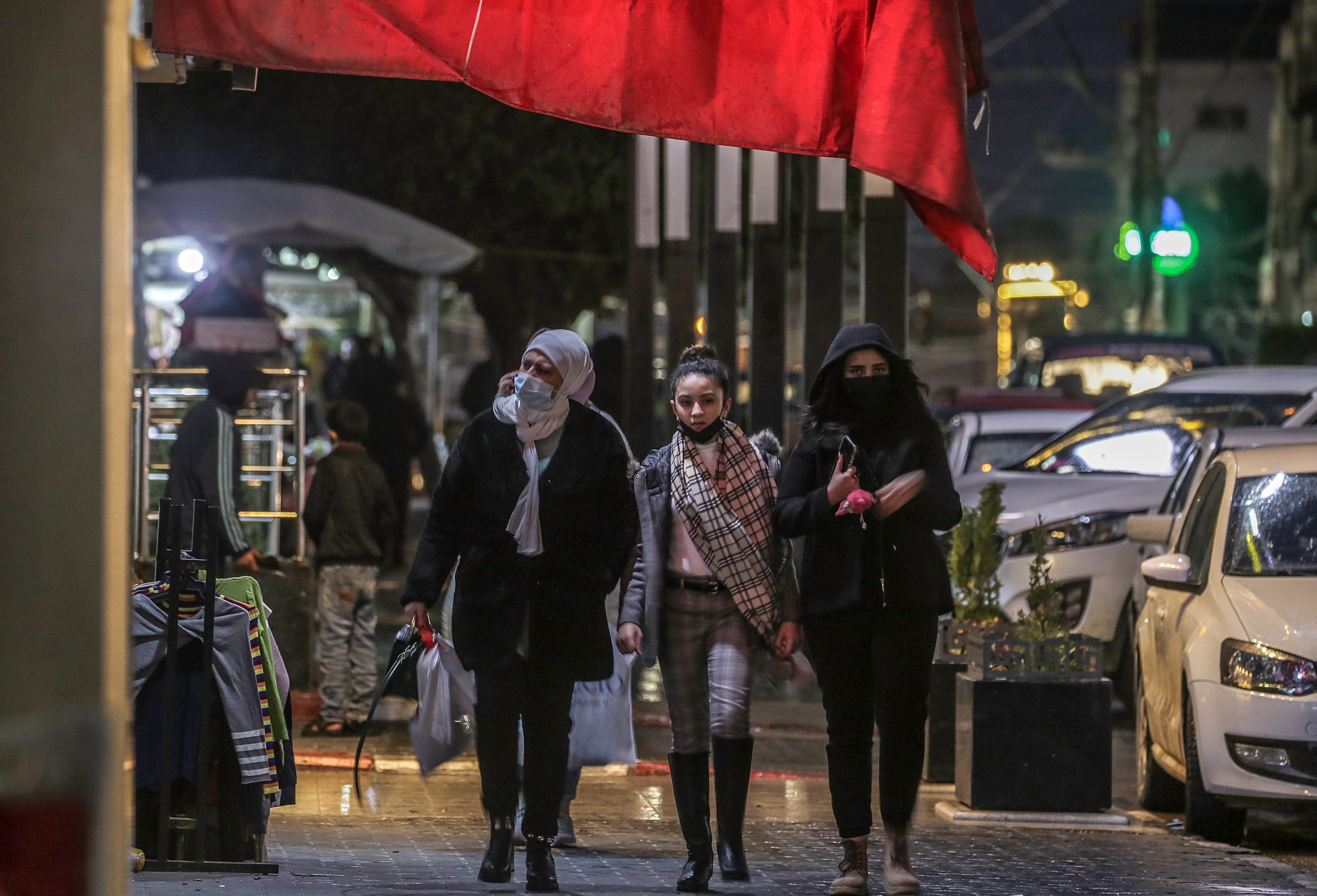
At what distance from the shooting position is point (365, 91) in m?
19.6

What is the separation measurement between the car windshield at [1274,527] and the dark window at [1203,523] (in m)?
0.10

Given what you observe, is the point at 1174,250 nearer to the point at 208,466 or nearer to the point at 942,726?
the point at 942,726

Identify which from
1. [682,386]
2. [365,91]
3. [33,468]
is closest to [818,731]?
[682,386]

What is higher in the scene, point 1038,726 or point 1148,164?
point 1148,164

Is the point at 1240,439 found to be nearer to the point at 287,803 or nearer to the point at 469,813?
the point at 469,813

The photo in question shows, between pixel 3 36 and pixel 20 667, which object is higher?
pixel 3 36

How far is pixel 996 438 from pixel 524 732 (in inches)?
346

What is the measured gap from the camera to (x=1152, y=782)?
8.58 m

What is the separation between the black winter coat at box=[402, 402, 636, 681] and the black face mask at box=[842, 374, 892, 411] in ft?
2.68

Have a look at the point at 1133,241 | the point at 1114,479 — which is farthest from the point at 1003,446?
the point at 1133,241

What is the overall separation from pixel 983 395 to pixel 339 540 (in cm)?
1066

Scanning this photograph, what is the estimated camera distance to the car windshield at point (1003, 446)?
14219 mm

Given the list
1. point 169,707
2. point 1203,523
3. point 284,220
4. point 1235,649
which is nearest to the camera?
point 169,707

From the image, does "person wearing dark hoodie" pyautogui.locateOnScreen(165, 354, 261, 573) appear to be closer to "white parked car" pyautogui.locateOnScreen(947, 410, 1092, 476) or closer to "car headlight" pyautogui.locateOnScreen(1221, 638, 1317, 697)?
"car headlight" pyautogui.locateOnScreen(1221, 638, 1317, 697)
